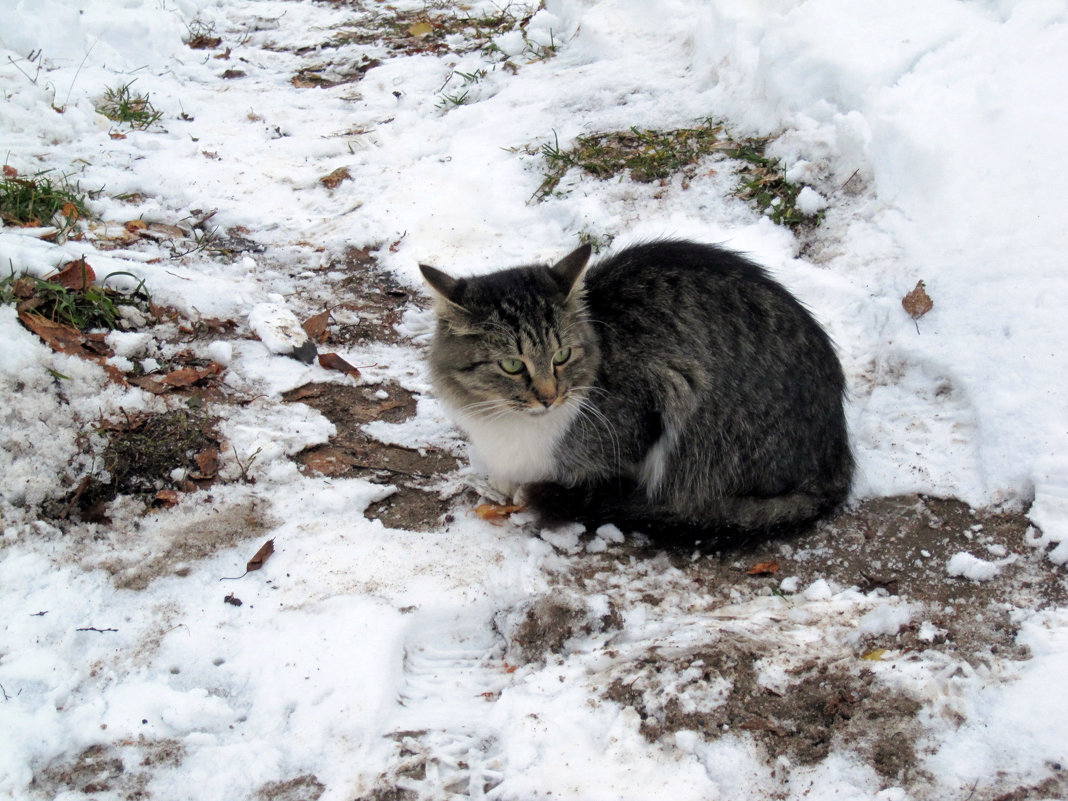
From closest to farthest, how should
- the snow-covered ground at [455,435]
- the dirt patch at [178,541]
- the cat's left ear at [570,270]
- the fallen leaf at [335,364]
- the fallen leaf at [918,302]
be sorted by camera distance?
the snow-covered ground at [455,435] → the dirt patch at [178,541] → the cat's left ear at [570,270] → the fallen leaf at [918,302] → the fallen leaf at [335,364]

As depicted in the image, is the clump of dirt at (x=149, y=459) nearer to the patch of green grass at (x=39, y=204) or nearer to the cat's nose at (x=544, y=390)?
the cat's nose at (x=544, y=390)

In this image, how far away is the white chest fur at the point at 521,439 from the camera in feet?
11.3

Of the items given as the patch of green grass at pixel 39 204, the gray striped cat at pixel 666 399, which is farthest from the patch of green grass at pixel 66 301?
the gray striped cat at pixel 666 399

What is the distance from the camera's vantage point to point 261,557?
3104 mm

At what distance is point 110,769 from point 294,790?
1.94 feet

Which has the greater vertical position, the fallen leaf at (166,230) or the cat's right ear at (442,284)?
the cat's right ear at (442,284)

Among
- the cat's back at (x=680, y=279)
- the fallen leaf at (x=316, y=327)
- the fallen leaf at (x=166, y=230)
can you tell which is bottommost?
the fallen leaf at (x=316, y=327)

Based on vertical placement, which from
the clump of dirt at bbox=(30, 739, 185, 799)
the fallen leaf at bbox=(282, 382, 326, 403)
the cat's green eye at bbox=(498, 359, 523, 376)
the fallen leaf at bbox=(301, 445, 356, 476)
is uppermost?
the cat's green eye at bbox=(498, 359, 523, 376)

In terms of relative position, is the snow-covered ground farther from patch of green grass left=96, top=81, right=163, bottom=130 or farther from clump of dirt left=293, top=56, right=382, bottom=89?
clump of dirt left=293, top=56, right=382, bottom=89

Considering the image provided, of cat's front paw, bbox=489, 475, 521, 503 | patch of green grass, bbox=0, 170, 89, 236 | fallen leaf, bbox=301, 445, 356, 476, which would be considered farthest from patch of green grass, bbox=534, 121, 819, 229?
patch of green grass, bbox=0, 170, 89, 236

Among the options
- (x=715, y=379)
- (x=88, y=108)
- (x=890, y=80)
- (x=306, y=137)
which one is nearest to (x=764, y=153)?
(x=890, y=80)

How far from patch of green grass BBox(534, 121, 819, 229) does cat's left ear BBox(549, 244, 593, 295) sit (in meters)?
2.03

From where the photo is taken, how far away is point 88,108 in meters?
6.05

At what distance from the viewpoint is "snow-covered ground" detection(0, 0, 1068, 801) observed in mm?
2377
